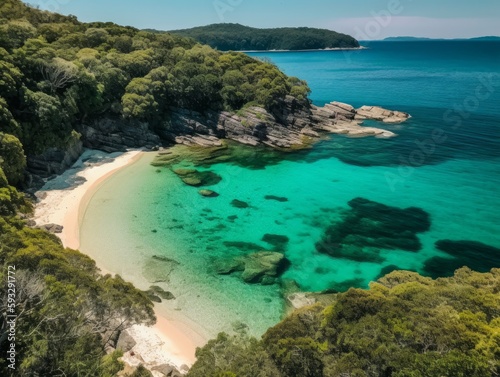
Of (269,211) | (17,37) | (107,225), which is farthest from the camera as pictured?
(17,37)

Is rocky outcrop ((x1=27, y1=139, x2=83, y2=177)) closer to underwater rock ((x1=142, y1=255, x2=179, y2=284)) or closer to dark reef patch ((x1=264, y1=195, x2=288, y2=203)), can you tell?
underwater rock ((x1=142, y1=255, x2=179, y2=284))

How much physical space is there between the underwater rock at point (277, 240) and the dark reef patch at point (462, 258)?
13.5 meters

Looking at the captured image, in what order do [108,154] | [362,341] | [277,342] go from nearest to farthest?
1. [362,341]
2. [277,342]
3. [108,154]

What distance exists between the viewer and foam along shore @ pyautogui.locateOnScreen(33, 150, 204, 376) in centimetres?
2064

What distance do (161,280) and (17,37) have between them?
146 feet

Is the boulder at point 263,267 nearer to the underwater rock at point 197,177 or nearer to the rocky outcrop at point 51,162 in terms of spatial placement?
the underwater rock at point 197,177

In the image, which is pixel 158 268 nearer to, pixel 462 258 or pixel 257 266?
pixel 257 266

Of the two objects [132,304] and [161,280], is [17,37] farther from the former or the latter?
[132,304]

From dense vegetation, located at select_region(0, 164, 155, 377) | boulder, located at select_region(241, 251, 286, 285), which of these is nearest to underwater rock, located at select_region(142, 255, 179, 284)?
boulder, located at select_region(241, 251, 286, 285)

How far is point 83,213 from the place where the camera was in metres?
36.1

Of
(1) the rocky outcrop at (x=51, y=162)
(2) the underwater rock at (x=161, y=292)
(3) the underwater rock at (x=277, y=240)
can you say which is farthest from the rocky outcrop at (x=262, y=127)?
(2) the underwater rock at (x=161, y=292)

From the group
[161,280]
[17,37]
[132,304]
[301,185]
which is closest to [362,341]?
[132,304]

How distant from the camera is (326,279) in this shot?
2905cm

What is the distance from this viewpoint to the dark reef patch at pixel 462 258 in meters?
30.7
